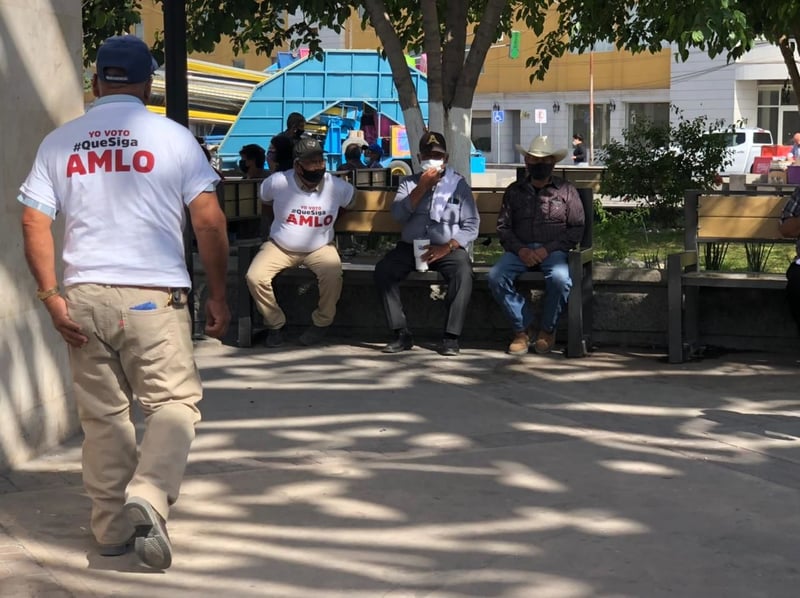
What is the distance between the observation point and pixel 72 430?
6.40 metres

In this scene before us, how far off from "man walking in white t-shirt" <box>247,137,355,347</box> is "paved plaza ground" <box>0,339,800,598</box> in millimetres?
937

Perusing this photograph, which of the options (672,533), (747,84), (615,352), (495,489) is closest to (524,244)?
(615,352)

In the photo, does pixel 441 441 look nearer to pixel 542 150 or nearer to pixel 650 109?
pixel 542 150

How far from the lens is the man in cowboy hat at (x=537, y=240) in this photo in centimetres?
864

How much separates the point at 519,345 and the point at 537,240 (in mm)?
748

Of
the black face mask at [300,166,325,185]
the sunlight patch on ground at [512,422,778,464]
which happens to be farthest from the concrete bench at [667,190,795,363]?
the black face mask at [300,166,325,185]

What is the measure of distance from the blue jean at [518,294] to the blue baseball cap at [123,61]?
14.6ft

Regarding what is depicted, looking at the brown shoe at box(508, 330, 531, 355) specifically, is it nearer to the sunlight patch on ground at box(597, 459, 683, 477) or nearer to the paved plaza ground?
the paved plaza ground

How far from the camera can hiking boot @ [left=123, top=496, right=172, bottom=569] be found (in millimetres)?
4273

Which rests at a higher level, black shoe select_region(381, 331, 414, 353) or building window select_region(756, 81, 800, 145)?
building window select_region(756, 81, 800, 145)

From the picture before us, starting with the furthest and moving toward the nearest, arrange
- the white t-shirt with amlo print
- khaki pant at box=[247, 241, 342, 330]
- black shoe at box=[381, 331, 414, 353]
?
the white t-shirt with amlo print
khaki pant at box=[247, 241, 342, 330]
black shoe at box=[381, 331, 414, 353]

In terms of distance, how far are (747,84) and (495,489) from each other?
46.0 m

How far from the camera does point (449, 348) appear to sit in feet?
28.6

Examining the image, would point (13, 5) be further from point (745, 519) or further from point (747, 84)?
point (747, 84)
